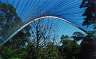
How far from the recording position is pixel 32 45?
7.43m

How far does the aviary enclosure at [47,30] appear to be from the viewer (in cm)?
617

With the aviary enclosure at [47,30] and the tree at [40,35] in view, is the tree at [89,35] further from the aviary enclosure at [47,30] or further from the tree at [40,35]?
the tree at [40,35]

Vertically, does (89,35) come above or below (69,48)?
above

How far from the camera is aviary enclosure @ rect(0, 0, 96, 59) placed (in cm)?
617

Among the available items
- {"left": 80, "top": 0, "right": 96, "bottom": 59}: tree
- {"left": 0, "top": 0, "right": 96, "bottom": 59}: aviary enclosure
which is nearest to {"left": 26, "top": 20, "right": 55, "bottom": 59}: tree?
{"left": 0, "top": 0, "right": 96, "bottom": 59}: aviary enclosure

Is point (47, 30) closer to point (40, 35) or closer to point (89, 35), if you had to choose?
point (40, 35)

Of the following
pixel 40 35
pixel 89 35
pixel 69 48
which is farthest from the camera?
pixel 69 48

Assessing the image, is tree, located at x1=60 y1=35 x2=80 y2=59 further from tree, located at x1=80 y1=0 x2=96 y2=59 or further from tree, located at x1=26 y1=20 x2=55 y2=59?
tree, located at x1=26 y1=20 x2=55 y2=59

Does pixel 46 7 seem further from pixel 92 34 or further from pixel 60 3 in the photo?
pixel 92 34

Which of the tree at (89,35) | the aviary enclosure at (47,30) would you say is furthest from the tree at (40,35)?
the tree at (89,35)

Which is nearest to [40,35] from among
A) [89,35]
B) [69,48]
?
[69,48]

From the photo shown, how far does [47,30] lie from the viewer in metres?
7.60

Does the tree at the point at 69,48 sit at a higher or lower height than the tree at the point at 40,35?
lower

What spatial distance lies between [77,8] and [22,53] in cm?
177
